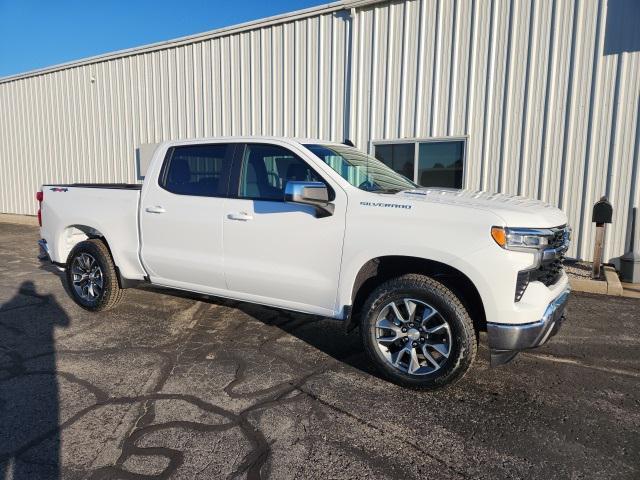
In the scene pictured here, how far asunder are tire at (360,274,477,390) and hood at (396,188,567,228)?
60cm

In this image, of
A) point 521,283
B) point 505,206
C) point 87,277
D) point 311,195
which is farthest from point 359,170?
point 87,277

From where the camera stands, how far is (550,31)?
7.38 meters

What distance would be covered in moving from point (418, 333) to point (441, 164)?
579 centimetres

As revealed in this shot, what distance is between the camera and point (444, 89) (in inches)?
325

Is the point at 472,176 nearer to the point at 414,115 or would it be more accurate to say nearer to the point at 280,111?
the point at 414,115

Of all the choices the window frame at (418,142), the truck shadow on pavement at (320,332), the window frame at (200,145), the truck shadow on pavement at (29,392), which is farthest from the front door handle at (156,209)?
the window frame at (418,142)

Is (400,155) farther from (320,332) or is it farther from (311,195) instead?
(311,195)

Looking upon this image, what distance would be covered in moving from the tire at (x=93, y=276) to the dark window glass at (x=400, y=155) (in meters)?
5.69

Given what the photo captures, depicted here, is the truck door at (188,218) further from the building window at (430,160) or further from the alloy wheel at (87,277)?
the building window at (430,160)

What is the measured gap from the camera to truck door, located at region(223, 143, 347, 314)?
11.9 feet

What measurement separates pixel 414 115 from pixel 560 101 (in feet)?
8.03

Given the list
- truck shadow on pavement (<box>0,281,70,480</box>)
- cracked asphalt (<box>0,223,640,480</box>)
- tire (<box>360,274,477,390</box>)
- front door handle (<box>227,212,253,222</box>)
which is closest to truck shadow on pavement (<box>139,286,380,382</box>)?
cracked asphalt (<box>0,223,640,480</box>)

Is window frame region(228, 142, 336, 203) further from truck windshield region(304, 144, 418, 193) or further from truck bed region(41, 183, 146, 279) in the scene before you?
truck bed region(41, 183, 146, 279)

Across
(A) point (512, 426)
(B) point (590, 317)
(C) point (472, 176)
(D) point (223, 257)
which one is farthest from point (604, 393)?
(C) point (472, 176)
